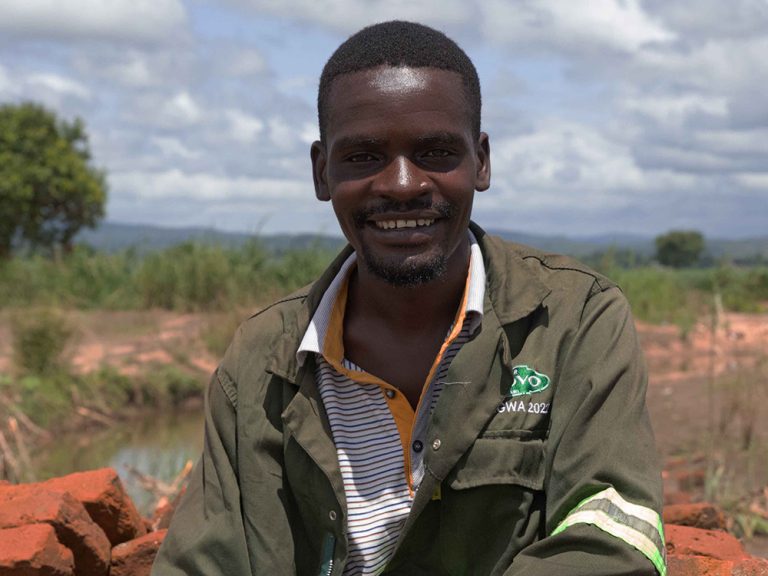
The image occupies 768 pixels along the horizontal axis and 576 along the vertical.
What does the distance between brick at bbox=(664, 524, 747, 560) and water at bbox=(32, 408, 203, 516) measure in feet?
13.7

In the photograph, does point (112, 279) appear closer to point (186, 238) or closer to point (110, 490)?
point (186, 238)

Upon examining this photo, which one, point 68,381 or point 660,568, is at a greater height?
point 660,568

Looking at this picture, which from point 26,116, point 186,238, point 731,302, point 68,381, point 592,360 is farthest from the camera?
point 26,116

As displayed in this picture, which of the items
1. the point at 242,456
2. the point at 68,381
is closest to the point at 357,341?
the point at 242,456

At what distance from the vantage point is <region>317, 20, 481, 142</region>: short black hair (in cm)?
224

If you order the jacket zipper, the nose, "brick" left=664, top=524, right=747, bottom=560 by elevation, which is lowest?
"brick" left=664, top=524, right=747, bottom=560

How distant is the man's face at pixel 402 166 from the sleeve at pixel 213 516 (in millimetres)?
520

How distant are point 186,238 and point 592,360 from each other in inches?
505

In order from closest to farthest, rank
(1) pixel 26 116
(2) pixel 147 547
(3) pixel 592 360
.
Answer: (3) pixel 592 360 < (2) pixel 147 547 < (1) pixel 26 116

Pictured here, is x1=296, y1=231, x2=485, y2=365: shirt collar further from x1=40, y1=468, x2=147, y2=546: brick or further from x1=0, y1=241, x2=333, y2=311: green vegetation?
x1=0, y1=241, x2=333, y2=311: green vegetation

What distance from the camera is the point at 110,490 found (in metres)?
3.01

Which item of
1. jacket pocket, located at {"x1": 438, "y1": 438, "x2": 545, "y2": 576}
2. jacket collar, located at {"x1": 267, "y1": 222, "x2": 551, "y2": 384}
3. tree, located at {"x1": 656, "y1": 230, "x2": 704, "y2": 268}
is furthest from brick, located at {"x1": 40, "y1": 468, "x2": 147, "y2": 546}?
tree, located at {"x1": 656, "y1": 230, "x2": 704, "y2": 268}

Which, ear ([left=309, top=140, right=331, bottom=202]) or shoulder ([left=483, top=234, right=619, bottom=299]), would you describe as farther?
ear ([left=309, top=140, right=331, bottom=202])

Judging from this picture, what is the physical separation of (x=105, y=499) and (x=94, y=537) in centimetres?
15
